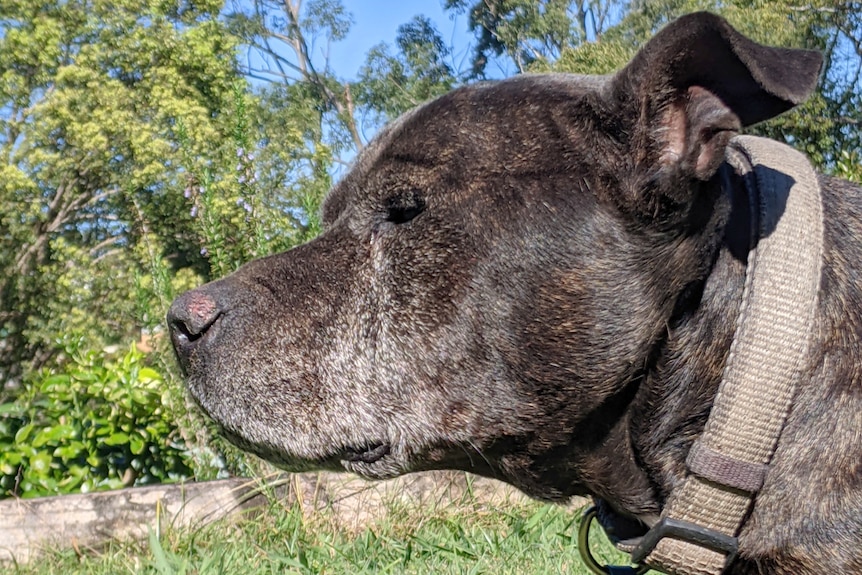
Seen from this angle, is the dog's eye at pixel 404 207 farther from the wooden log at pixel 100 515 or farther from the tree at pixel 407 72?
the tree at pixel 407 72

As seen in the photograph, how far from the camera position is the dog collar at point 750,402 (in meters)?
2.00

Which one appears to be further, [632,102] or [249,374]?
[249,374]

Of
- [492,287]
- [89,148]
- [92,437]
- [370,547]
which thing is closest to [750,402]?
[492,287]

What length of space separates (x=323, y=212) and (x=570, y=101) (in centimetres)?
95

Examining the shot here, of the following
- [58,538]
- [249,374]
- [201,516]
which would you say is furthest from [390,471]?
[58,538]

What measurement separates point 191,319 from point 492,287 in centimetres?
91

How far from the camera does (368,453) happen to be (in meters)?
2.57

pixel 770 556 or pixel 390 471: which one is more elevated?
pixel 390 471

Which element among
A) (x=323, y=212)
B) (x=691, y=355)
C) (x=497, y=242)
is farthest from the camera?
(x=323, y=212)

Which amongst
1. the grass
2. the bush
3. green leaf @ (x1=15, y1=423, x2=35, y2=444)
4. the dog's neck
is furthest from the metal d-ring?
green leaf @ (x1=15, y1=423, x2=35, y2=444)

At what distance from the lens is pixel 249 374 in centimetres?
251

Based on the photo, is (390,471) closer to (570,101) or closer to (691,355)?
(691,355)

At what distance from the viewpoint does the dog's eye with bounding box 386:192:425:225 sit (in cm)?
258

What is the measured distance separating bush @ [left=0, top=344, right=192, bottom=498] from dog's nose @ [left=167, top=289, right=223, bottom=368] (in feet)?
11.8
